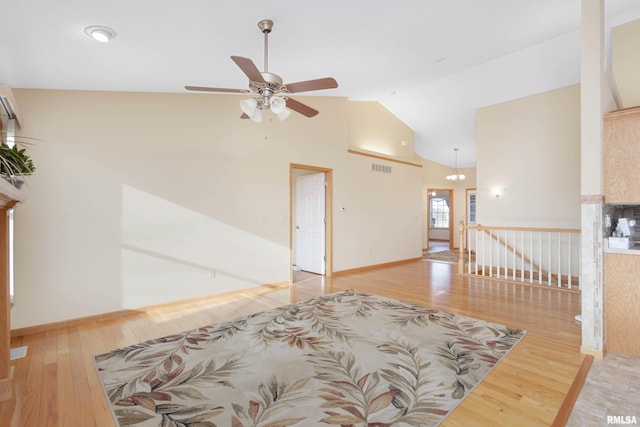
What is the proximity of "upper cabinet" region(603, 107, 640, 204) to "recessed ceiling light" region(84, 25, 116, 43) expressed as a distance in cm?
432

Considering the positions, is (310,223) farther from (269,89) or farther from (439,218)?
(439,218)

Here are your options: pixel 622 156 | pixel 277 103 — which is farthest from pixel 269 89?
pixel 622 156

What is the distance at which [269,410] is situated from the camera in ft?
6.34

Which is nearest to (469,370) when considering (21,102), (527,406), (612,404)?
(527,406)

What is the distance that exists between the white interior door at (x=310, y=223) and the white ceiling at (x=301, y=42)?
6.36 feet

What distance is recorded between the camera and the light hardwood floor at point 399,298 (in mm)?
1927

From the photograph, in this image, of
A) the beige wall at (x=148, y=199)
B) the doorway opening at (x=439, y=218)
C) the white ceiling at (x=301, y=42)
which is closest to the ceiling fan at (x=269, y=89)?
the white ceiling at (x=301, y=42)

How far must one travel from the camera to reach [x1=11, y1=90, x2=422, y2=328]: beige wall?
11.1 feet

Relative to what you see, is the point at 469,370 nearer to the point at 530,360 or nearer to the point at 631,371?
the point at 530,360

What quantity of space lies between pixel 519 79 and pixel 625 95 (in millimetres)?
1588

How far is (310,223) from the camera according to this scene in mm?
6477

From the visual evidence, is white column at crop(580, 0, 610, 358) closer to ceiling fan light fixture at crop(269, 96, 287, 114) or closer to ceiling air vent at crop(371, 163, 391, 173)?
ceiling fan light fixture at crop(269, 96, 287, 114)

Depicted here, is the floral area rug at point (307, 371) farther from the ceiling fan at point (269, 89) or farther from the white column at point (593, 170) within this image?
the ceiling fan at point (269, 89)

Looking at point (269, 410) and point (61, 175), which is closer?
point (269, 410)
